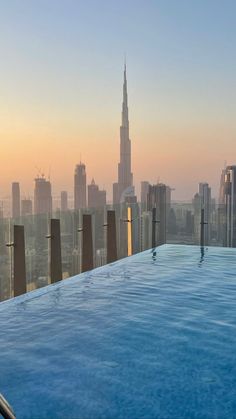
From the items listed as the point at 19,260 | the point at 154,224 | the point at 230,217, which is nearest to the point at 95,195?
the point at 154,224

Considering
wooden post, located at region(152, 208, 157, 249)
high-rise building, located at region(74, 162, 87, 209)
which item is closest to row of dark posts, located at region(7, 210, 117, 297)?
high-rise building, located at region(74, 162, 87, 209)

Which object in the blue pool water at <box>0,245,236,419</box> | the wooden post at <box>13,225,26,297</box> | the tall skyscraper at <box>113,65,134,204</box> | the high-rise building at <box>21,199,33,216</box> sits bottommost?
the blue pool water at <box>0,245,236,419</box>

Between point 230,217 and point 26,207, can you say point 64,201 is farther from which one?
point 230,217

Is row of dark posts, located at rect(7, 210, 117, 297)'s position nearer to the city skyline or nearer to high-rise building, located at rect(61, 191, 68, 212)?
high-rise building, located at rect(61, 191, 68, 212)

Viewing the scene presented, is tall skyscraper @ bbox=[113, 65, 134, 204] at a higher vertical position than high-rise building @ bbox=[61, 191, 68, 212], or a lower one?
higher

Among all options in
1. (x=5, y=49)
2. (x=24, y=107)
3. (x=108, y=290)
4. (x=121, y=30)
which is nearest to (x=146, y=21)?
(x=121, y=30)

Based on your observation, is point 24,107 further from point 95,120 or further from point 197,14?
point 197,14

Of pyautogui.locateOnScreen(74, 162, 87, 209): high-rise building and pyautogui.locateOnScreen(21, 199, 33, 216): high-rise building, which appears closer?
pyautogui.locateOnScreen(21, 199, 33, 216): high-rise building
